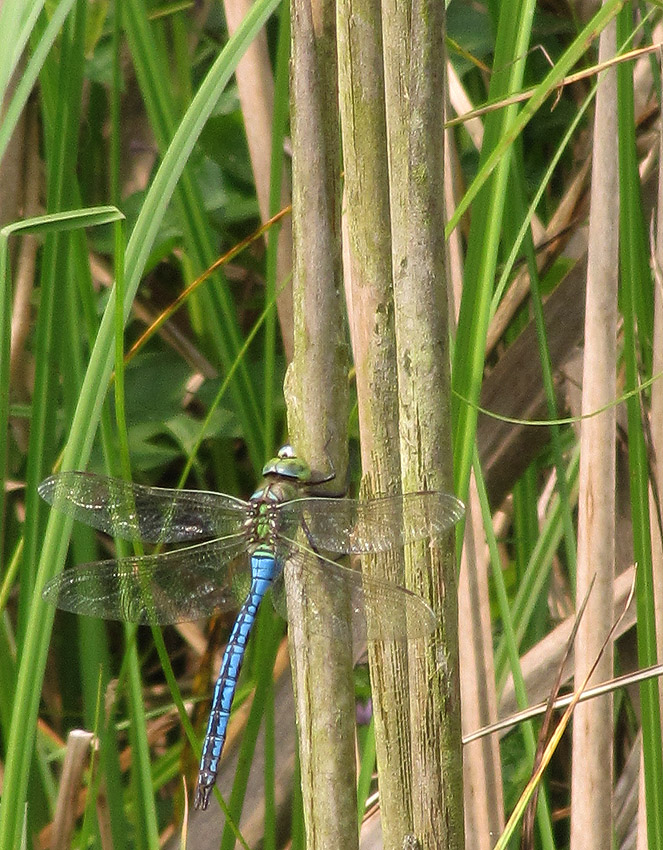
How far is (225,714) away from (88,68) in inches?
38.4

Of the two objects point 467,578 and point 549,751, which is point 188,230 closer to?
point 467,578

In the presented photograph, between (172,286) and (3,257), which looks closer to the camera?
(3,257)

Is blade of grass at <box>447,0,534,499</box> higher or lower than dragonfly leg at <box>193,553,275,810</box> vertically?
higher

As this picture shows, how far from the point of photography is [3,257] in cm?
60

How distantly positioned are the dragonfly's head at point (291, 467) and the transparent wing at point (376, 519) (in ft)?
0.10

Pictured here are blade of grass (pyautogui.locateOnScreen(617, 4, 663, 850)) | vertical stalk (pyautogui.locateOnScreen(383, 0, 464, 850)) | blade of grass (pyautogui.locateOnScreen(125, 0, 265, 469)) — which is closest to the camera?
vertical stalk (pyautogui.locateOnScreen(383, 0, 464, 850))

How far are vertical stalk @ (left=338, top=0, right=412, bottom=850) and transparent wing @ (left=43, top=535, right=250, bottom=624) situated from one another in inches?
12.7

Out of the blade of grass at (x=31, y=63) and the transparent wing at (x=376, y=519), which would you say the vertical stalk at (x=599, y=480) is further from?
the blade of grass at (x=31, y=63)

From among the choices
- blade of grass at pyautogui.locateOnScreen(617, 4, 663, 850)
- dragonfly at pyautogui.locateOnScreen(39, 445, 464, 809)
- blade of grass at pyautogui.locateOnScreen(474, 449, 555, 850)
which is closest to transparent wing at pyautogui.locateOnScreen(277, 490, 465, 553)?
dragonfly at pyautogui.locateOnScreen(39, 445, 464, 809)

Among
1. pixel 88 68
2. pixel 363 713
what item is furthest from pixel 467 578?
pixel 88 68

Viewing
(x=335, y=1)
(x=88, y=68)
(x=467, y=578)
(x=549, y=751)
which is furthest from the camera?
(x=88, y=68)

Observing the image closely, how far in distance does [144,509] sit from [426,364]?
551mm

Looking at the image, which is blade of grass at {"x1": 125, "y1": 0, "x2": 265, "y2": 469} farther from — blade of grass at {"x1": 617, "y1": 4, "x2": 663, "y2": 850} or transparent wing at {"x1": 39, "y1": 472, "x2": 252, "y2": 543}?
blade of grass at {"x1": 617, "y1": 4, "x2": 663, "y2": 850}

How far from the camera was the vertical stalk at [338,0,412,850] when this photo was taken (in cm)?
55
